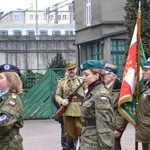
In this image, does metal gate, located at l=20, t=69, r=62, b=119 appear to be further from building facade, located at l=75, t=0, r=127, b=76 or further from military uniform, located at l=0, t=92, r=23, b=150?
military uniform, located at l=0, t=92, r=23, b=150

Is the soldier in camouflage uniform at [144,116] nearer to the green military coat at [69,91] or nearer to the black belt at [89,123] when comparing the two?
the black belt at [89,123]

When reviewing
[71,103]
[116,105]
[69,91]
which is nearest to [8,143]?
[116,105]

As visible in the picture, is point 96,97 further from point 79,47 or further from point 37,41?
point 37,41

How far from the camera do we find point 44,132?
49.6ft

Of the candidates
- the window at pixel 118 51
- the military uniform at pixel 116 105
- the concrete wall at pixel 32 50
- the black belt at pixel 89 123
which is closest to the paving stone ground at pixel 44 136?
the military uniform at pixel 116 105

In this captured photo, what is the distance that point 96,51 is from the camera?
102 feet

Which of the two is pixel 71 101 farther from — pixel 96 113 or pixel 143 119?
pixel 96 113

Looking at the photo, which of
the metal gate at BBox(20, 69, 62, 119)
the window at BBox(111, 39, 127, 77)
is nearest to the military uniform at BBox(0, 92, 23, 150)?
the metal gate at BBox(20, 69, 62, 119)

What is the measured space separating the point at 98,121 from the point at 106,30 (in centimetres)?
2309

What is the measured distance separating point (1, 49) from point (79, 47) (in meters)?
16.0

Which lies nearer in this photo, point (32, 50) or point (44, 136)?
point (44, 136)

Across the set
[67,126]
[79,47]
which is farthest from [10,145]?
[79,47]

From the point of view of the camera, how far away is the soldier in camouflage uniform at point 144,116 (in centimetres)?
733

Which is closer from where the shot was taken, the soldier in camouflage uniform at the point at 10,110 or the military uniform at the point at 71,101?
the soldier in camouflage uniform at the point at 10,110
